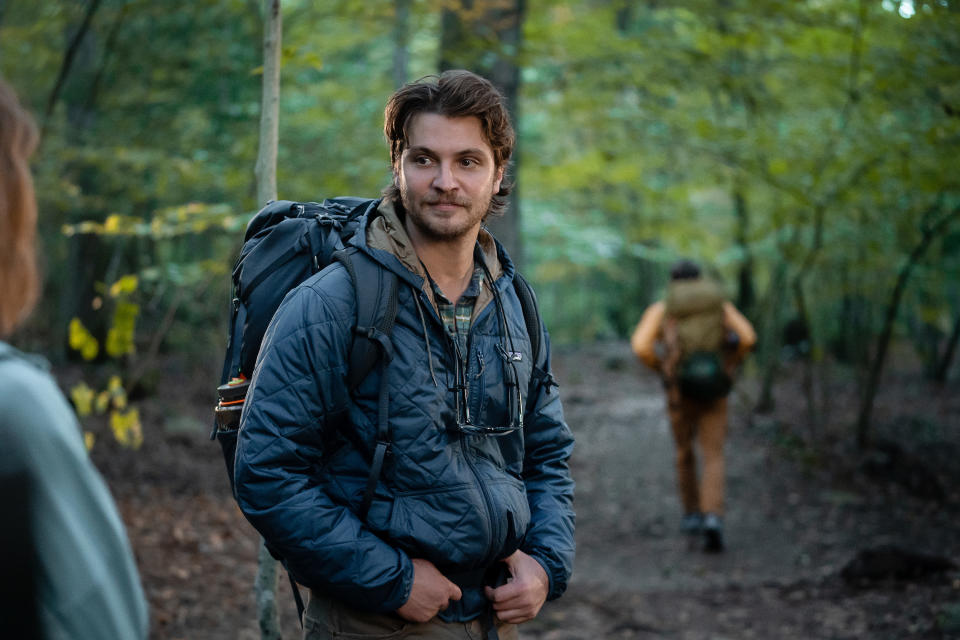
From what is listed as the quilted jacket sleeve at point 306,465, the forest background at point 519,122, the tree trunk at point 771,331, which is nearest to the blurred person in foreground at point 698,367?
the forest background at point 519,122

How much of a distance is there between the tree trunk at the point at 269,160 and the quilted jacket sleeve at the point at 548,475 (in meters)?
1.29

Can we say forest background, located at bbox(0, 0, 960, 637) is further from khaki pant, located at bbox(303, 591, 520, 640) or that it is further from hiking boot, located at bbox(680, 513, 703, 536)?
khaki pant, located at bbox(303, 591, 520, 640)

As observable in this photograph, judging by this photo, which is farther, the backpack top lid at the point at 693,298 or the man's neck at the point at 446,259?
the backpack top lid at the point at 693,298

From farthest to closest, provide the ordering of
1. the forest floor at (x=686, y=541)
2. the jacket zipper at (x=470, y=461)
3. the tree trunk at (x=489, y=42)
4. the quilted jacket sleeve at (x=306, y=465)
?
the tree trunk at (x=489, y=42), the forest floor at (x=686, y=541), the jacket zipper at (x=470, y=461), the quilted jacket sleeve at (x=306, y=465)

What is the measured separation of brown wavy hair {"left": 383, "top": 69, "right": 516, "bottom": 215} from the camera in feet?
8.58

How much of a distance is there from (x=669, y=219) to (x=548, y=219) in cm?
293

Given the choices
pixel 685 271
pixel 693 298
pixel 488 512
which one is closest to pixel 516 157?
pixel 685 271

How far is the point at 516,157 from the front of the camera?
11.4 m

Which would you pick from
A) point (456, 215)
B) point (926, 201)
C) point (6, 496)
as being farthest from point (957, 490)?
point (6, 496)

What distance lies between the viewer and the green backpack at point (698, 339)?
7.66 m

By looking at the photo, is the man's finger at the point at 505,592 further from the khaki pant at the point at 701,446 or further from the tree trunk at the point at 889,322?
the tree trunk at the point at 889,322

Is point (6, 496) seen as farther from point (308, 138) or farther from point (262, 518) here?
point (308, 138)

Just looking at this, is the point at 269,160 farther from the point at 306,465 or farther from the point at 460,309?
the point at 306,465

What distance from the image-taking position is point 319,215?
2686mm
